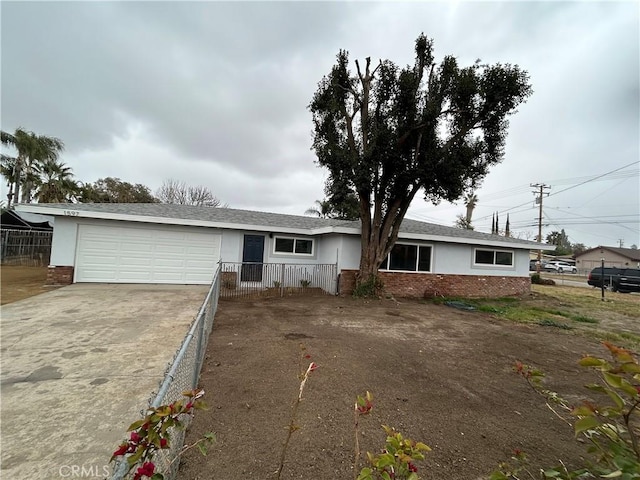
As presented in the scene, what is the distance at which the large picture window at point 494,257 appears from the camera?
14.0 meters

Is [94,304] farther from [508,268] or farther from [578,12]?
[508,268]

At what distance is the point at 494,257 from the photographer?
46.9 feet

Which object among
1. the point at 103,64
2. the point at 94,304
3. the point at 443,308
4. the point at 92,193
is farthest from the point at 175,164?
the point at 443,308

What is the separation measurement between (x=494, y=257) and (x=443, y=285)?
11.7 feet

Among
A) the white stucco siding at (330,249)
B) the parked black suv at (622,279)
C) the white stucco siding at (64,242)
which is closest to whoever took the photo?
the white stucco siding at (64,242)

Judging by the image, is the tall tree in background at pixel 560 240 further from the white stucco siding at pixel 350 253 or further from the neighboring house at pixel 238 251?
the white stucco siding at pixel 350 253

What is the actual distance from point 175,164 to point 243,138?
9.29 m

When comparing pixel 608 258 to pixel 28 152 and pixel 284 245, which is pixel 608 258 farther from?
pixel 28 152

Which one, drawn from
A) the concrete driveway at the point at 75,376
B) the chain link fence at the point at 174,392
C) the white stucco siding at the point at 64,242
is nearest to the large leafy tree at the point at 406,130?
the concrete driveway at the point at 75,376

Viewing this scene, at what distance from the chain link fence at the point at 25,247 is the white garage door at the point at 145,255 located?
10.8 metres

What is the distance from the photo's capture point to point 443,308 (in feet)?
33.6

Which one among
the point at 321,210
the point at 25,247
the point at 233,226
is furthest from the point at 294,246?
the point at 25,247

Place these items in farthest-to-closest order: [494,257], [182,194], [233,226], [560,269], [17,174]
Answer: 1. [560,269]
2. [182,194]
3. [17,174]
4. [494,257]
5. [233,226]

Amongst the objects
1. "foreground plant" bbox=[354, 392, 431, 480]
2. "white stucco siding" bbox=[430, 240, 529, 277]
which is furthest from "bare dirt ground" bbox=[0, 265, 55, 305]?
"white stucco siding" bbox=[430, 240, 529, 277]
